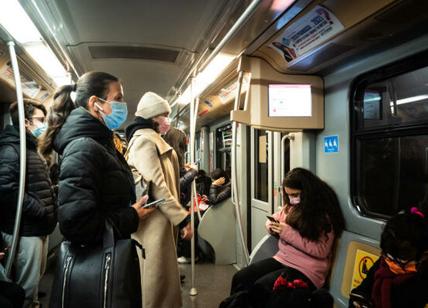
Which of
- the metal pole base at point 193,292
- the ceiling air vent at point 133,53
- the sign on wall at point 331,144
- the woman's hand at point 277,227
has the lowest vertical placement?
the metal pole base at point 193,292

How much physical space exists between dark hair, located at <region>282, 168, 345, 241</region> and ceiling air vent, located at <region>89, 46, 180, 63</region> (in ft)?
5.64

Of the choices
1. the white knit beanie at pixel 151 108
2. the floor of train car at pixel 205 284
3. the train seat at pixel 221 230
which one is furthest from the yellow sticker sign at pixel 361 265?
the train seat at pixel 221 230

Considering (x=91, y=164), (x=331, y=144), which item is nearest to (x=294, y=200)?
(x=331, y=144)

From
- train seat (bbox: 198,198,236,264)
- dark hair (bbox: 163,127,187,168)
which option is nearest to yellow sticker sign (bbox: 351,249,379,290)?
dark hair (bbox: 163,127,187,168)

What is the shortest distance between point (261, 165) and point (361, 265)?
2086mm

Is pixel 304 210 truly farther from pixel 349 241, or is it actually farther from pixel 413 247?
pixel 413 247

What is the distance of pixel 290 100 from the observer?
2732 millimetres

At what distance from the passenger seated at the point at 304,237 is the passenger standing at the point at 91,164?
1.28 meters

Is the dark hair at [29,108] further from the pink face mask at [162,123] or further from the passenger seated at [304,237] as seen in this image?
the passenger seated at [304,237]

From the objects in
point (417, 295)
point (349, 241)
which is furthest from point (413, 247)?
point (349, 241)

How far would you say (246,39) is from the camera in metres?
2.30

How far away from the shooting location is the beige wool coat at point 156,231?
7.39ft

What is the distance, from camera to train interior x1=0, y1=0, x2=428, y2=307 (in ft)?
6.48

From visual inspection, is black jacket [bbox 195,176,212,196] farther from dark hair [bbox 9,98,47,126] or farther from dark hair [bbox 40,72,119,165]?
dark hair [bbox 40,72,119,165]
